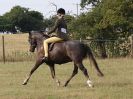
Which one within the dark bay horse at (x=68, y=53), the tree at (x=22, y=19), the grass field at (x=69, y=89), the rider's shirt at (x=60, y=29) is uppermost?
the tree at (x=22, y=19)

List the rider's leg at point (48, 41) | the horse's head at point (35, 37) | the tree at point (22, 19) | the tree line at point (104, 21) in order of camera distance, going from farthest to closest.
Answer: the tree at point (22, 19)
the tree line at point (104, 21)
the horse's head at point (35, 37)
the rider's leg at point (48, 41)

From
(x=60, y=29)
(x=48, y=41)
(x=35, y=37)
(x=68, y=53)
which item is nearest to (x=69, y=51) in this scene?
(x=68, y=53)

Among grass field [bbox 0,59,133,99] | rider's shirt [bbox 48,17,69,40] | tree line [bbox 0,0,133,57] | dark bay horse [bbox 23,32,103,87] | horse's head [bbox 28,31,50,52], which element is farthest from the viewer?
tree line [bbox 0,0,133,57]

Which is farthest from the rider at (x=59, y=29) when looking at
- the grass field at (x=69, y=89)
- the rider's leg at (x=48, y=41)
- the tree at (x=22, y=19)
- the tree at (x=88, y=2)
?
the tree at (x=22, y=19)

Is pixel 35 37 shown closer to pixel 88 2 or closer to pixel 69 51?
pixel 69 51

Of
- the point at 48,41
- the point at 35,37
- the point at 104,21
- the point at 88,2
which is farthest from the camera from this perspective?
the point at 88,2

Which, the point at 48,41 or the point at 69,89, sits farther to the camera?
the point at 48,41

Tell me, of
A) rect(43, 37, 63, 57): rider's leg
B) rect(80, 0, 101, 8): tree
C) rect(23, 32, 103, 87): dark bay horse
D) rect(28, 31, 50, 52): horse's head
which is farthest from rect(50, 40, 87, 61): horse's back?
rect(80, 0, 101, 8): tree

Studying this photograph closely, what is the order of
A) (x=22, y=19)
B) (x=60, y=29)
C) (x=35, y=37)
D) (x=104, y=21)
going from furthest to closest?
(x=22, y=19)
(x=104, y=21)
(x=35, y=37)
(x=60, y=29)

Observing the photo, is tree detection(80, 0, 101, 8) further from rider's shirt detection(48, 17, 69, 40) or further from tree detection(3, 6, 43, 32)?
tree detection(3, 6, 43, 32)

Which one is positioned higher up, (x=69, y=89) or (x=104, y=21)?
(x=104, y=21)

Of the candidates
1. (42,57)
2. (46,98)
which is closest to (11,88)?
(42,57)

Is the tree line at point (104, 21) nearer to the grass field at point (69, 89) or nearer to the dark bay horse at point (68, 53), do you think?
the grass field at point (69, 89)

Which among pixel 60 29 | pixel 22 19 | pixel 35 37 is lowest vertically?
pixel 35 37
